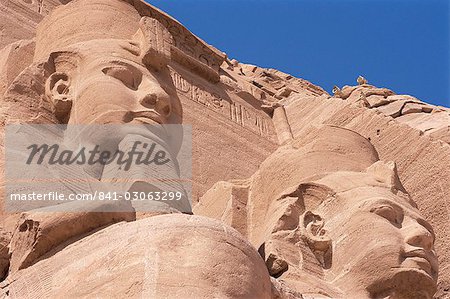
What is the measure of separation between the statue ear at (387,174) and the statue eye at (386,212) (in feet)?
1.59

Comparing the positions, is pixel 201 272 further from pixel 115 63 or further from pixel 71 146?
pixel 115 63

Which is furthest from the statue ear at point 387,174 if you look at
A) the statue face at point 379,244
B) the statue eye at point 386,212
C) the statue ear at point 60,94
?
the statue ear at point 60,94

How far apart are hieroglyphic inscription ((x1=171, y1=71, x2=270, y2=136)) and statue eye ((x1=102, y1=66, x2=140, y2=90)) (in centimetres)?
329

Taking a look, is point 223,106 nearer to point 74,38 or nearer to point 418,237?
point 74,38

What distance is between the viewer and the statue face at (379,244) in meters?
7.06

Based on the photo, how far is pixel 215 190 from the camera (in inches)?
362

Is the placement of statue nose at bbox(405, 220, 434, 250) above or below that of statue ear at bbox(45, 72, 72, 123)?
below

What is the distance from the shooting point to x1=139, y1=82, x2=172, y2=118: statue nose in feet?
26.5

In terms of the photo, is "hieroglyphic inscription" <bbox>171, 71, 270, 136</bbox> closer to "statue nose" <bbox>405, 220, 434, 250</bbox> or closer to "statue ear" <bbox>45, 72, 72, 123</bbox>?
"statue ear" <bbox>45, 72, 72, 123</bbox>

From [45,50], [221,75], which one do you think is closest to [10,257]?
[45,50]

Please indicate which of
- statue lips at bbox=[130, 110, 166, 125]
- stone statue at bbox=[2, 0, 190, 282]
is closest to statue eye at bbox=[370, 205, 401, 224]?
stone statue at bbox=[2, 0, 190, 282]

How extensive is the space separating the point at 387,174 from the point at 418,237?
3.51 feet

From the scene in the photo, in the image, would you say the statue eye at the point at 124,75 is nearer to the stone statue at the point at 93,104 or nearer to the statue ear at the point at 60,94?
the stone statue at the point at 93,104

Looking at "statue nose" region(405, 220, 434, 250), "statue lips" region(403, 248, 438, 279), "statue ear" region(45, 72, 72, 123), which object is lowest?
"statue lips" region(403, 248, 438, 279)
